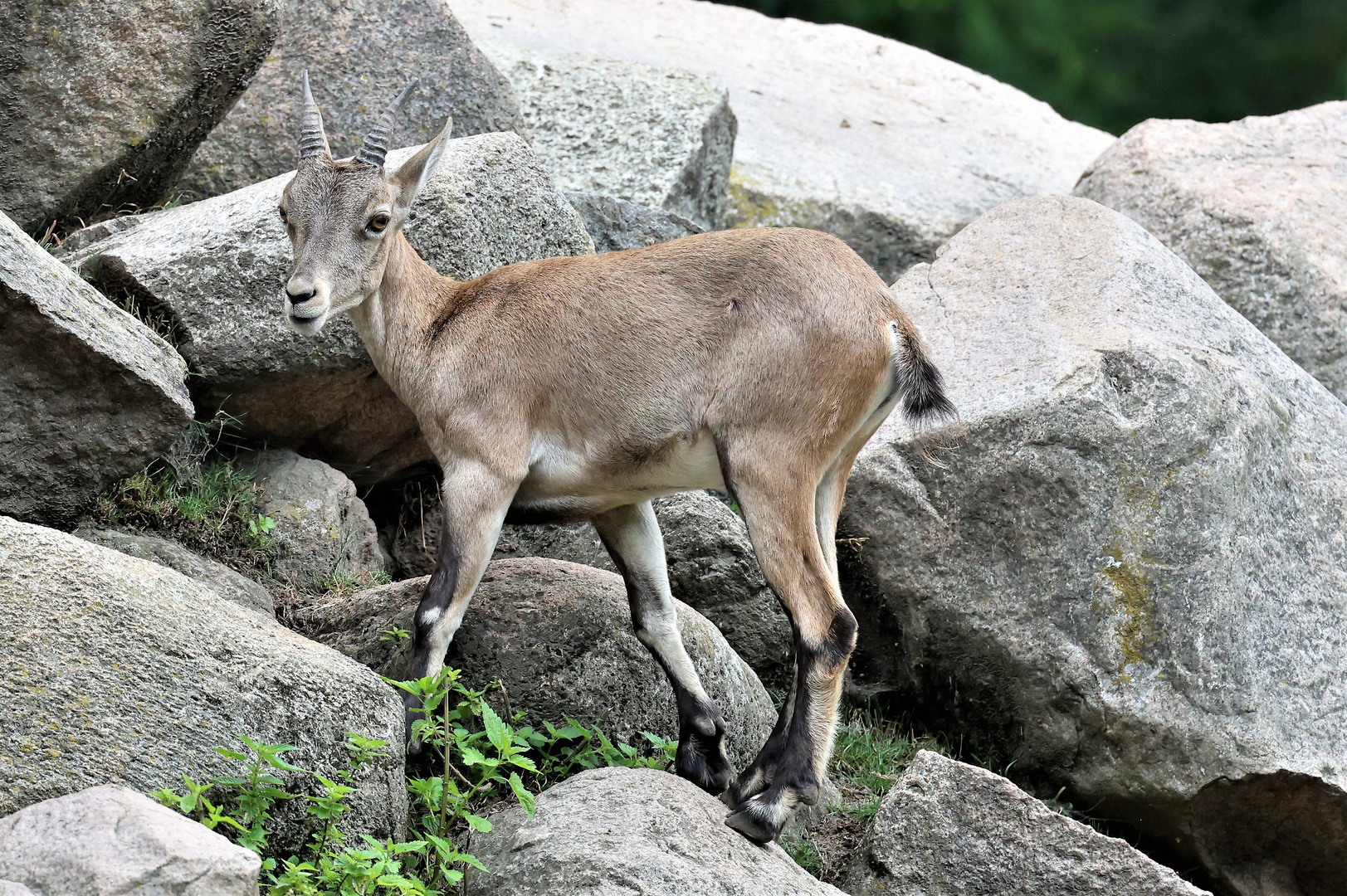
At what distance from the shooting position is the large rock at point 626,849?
4.34 metres

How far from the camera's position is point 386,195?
19.4 feet

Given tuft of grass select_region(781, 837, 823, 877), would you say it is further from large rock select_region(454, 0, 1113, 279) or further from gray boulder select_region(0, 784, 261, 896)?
large rock select_region(454, 0, 1113, 279)

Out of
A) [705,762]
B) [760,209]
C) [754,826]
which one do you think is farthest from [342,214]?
[760,209]

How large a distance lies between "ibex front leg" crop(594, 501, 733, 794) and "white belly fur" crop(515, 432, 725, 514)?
0.21m

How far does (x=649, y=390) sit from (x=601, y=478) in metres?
0.43

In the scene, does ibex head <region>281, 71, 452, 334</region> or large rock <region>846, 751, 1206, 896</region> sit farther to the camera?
ibex head <region>281, 71, 452, 334</region>

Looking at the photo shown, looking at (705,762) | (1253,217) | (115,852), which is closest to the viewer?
(115,852)

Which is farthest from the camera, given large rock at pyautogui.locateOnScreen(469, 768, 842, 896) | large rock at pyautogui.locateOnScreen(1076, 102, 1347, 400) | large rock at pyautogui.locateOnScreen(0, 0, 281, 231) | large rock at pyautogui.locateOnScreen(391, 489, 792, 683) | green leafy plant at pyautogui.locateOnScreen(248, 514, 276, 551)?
large rock at pyautogui.locateOnScreen(1076, 102, 1347, 400)

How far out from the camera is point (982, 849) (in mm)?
5469

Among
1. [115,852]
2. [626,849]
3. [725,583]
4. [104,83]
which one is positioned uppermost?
[104,83]

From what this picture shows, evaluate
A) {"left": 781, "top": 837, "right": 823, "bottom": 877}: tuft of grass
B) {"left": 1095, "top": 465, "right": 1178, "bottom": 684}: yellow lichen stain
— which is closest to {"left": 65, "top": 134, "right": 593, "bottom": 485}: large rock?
{"left": 781, "top": 837, "right": 823, "bottom": 877}: tuft of grass

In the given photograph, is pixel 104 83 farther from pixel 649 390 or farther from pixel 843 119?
pixel 843 119

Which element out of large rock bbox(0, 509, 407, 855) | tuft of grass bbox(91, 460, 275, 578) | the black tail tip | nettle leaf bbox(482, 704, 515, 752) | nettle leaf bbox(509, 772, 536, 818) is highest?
the black tail tip

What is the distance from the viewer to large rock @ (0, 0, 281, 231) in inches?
279
